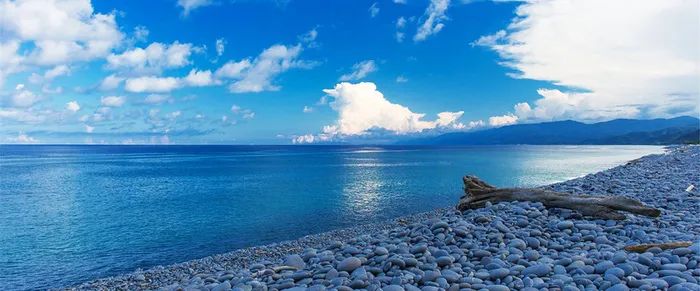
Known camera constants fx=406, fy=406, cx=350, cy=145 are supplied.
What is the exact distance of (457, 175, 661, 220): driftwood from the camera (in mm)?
10188

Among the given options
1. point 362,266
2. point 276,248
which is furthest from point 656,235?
point 276,248

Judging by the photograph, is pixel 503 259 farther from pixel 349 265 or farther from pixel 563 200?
pixel 563 200

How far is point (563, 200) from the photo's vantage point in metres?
11.1

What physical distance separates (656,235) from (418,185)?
108ft

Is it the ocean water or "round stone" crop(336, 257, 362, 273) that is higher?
"round stone" crop(336, 257, 362, 273)

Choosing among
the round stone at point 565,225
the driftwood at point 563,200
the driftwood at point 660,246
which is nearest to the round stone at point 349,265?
the driftwood at point 660,246

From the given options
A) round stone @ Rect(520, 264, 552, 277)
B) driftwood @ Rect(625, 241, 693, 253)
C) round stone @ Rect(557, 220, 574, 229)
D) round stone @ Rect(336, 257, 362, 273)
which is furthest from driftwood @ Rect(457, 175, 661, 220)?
round stone @ Rect(336, 257, 362, 273)

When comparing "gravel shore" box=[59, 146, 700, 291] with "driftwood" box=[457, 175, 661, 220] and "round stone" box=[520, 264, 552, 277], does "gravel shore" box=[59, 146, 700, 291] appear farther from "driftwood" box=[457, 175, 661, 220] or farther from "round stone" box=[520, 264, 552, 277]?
"driftwood" box=[457, 175, 661, 220]

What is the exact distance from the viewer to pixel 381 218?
23.7 meters

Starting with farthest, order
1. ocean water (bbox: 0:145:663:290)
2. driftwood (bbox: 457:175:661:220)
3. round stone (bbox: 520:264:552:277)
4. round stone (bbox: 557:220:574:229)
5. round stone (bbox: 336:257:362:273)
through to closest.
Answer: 1. ocean water (bbox: 0:145:663:290)
2. driftwood (bbox: 457:175:661:220)
3. round stone (bbox: 557:220:574:229)
4. round stone (bbox: 336:257:362:273)
5. round stone (bbox: 520:264:552:277)

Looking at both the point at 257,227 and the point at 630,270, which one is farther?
the point at 257,227

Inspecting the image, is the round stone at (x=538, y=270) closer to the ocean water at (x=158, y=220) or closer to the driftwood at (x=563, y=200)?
the driftwood at (x=563, y=200)

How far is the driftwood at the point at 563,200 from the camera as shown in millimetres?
10188

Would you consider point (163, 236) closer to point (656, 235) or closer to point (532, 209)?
point (532, 209)
